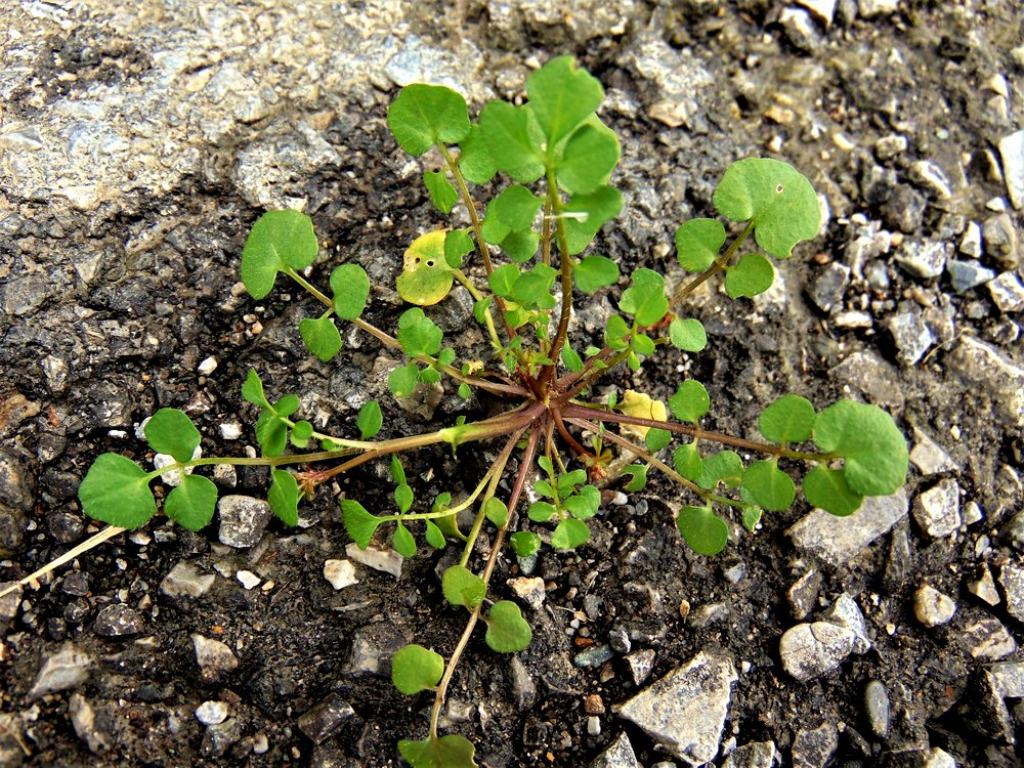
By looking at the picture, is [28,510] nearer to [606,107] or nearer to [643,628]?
[643,628]

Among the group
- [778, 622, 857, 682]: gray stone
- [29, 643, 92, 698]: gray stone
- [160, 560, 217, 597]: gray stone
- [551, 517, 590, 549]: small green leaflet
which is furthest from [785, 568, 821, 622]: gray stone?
[29, 643, 92, 698]: gray stone

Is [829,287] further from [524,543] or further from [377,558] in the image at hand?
[377,558]

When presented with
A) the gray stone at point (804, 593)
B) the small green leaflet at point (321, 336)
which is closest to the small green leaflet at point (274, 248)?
the small green leaflet at point (321, 336)

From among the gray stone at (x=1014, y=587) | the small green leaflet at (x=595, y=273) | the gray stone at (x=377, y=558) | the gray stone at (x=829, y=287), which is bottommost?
the gray stone at (x=377, y=558)

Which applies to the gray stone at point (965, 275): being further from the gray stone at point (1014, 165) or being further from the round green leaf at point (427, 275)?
the round green leaf at point (427, 275)

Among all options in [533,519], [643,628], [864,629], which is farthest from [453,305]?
[864,629]

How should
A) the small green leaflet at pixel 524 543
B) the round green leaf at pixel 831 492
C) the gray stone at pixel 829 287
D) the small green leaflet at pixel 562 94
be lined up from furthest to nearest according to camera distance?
the gray stone at pixel 829 287, the small green leaflet at pixel 524 543, the round green leaf at pixel 831 492, the small green leaflet at pixel 562 94

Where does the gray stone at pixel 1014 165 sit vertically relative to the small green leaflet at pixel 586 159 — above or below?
below
